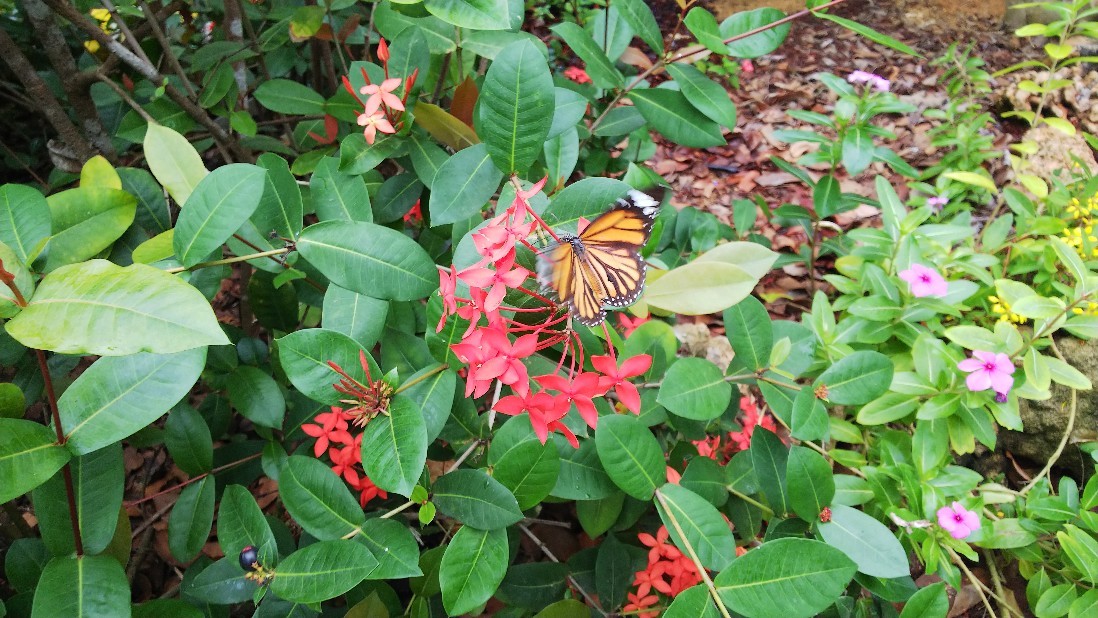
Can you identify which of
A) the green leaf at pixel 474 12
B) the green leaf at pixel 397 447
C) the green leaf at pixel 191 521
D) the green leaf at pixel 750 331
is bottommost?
the green leaf at pixel 191 521

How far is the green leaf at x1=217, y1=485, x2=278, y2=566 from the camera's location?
104 centimetres

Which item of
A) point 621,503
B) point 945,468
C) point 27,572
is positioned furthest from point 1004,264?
point 27,572

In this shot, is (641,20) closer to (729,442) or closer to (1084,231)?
(729,442)

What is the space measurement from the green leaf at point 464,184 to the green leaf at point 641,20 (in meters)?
0.45

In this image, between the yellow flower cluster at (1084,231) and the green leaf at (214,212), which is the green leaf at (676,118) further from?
the yellow flower cluster at (1084,231)

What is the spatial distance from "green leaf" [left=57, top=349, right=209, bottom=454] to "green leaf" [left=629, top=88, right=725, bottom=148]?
3.28ft

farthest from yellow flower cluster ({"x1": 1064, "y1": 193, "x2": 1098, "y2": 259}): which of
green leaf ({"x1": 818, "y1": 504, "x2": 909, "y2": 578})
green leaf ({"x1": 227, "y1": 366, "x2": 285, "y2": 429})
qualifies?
green leaf ({"x1": 227, "y1": 366, "x2": 285, "y2": 429})

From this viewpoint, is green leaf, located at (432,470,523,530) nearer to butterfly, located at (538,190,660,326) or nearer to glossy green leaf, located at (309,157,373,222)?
butterfly, located at (538,190,660,326)

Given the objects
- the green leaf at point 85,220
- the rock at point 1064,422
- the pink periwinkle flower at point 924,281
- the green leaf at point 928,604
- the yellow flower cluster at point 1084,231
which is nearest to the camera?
the green leaf at point 85,220

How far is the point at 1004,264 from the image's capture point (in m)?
2.25

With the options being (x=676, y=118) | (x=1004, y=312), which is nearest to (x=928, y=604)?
(x=676, y=118)

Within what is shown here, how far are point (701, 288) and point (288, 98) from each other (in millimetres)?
1117

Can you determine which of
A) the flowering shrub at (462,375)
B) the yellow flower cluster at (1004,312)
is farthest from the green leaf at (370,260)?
the yellow flower cluster at (1004,312)

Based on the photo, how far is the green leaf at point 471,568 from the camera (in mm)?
929
